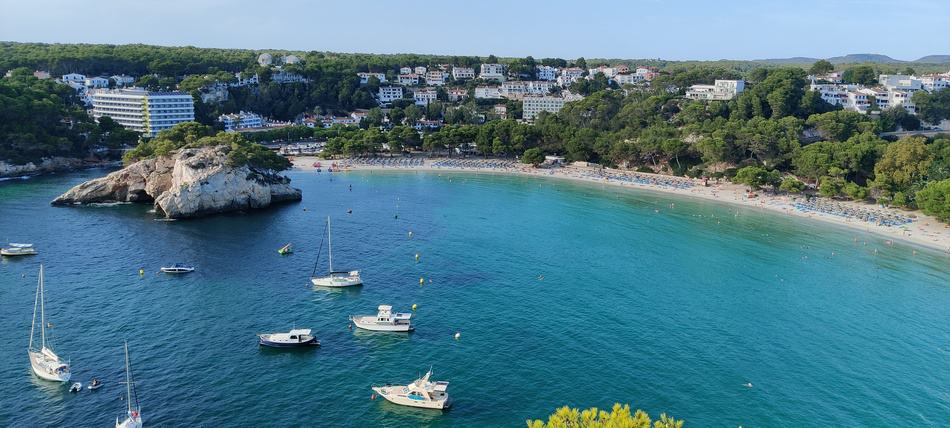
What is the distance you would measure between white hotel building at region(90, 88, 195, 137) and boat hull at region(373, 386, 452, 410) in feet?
309

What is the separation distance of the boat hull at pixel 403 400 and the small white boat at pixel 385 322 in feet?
23.9

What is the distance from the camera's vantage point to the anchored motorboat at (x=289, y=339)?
34.3m

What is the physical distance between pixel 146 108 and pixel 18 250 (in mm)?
66022

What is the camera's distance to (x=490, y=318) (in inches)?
1540

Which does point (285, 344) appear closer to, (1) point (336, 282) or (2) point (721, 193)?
(1) point (336, 282)

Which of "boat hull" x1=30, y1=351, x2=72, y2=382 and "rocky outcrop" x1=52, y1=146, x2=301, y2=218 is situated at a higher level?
"rocky outcrop" x1=52, y1=146, x2=301, y2=218

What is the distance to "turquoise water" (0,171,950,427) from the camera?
1162 inches

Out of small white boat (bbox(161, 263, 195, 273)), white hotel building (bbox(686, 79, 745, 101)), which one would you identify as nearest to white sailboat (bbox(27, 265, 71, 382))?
small white boat (bbox(161, 263, 195, 273))

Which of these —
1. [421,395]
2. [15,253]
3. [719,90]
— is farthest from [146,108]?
[719,90]

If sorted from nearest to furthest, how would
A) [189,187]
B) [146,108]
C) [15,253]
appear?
[15,253] < [189,187] < [146,108]

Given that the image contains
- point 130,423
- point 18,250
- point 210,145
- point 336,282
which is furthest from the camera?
point 210,145

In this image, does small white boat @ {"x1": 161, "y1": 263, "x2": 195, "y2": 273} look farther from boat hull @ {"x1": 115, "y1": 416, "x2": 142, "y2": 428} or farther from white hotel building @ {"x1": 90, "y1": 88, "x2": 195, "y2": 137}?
white hotel building @ {"x1": 90, "y1": 88, "x2": 195, "y2": 137}

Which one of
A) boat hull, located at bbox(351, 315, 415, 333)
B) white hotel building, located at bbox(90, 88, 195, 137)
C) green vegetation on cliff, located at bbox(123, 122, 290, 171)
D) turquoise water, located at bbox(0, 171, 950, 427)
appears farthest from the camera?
white hotel building, located at bbox(90, 88, 195, 137)

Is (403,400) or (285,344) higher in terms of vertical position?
(285,344)
